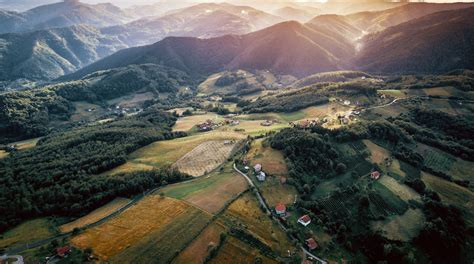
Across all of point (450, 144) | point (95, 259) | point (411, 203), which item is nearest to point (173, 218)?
point (95, 259)

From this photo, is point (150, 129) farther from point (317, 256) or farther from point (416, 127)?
point (416, 127)

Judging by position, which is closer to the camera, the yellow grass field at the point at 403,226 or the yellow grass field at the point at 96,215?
the yellow grass field at the point at 403,226

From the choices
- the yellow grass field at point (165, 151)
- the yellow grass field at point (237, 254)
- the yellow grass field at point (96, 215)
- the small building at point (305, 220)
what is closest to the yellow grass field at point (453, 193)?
the small building at point (305, 220)

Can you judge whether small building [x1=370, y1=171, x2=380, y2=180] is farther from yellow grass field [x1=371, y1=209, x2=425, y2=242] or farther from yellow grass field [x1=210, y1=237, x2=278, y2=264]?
yellow grass field [x1=210, y1=237, x2=278, y2=264]

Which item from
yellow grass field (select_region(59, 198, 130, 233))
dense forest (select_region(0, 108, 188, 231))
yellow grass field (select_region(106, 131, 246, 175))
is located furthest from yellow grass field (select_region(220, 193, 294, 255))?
yellow grass field (select_region(106, 131, 246, 175))

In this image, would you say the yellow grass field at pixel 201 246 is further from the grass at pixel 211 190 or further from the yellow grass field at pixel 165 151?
the yellow grass field at pixel 165 151

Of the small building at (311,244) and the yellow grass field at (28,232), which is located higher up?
the yellow grass field at (28,232)
